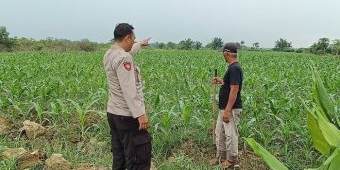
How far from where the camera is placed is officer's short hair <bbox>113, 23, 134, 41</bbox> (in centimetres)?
360

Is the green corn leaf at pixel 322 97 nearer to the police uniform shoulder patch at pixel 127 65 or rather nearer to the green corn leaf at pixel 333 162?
the green corn leaf at pixel 333 162

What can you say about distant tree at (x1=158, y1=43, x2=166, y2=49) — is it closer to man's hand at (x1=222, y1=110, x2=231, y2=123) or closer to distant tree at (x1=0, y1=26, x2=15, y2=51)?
distant tree at (x1=0, y1=26, x2=15, y2=51)

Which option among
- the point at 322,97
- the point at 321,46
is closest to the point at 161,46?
the point at 321,46

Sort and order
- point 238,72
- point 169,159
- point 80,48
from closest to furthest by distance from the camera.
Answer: point 238,72
point 169,159
point 80,48

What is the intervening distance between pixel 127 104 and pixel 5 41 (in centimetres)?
3368

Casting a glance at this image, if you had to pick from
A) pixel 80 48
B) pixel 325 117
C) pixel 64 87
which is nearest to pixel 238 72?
pixel 325 117

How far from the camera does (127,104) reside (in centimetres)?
368

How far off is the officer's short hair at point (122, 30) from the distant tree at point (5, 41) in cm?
3285

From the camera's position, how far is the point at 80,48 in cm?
4028

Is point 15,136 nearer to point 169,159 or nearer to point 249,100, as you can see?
point 169,159

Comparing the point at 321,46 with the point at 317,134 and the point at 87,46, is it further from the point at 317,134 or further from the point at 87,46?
the point at 317,134

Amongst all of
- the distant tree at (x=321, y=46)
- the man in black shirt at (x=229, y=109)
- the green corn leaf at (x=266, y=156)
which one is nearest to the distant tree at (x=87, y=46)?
the distant tree at (x=321, y=46)

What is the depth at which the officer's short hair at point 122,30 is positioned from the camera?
3.60 meters

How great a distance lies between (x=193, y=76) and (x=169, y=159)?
7.24 m
